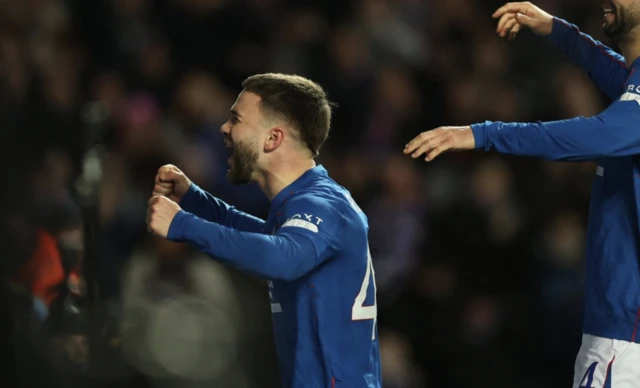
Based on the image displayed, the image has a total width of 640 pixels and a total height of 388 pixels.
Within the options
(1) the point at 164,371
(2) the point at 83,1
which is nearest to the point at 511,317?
(1) the point at 164,371

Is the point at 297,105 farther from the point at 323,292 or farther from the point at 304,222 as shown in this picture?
the point at 323,292

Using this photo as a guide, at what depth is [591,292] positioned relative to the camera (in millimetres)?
3500

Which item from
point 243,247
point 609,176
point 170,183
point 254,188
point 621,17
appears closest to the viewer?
point 243,247

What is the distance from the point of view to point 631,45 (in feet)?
11.4

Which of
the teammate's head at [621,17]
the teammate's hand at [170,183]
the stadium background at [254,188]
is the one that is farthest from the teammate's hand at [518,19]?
the stadium background at [254,188]

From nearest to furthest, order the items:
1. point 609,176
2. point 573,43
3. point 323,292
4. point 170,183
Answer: point 323,292 → point 609,176 → point 170,183 → point 573,43

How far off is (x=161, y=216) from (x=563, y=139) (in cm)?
132

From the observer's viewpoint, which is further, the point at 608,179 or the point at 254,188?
the point at 254,188

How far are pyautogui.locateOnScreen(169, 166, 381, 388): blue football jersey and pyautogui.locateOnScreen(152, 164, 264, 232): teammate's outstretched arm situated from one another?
0.40 meters

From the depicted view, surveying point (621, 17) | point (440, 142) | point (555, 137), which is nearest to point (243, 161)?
point (440, 142)

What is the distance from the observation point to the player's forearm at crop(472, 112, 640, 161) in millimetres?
3170

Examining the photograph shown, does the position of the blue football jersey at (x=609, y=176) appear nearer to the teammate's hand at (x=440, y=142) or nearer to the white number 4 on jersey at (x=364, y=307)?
the teammate's hand at (x=440, y=142)

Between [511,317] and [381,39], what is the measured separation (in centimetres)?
223

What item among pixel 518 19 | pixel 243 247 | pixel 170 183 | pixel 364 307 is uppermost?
pixel 518 19
